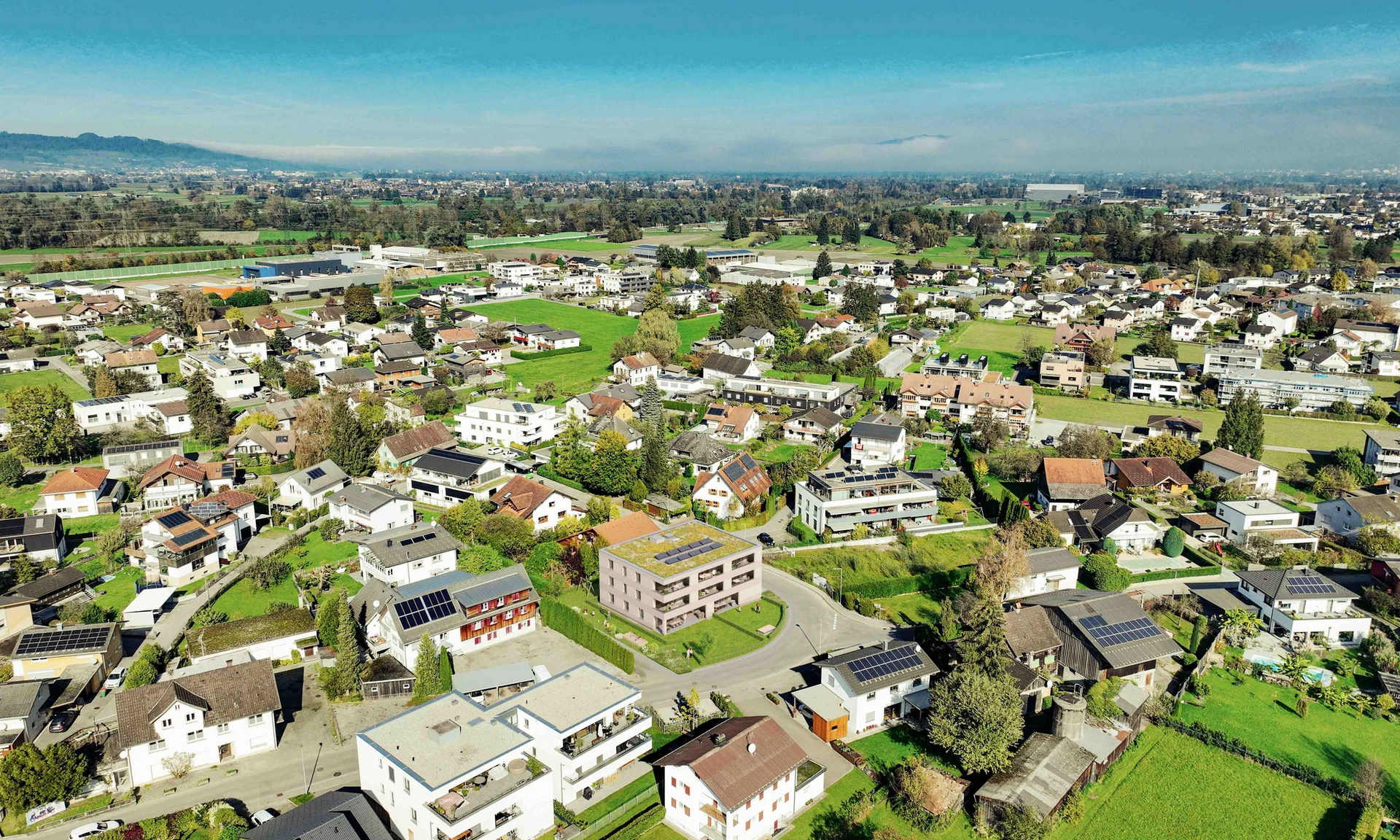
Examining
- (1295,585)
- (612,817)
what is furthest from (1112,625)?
(612,817)

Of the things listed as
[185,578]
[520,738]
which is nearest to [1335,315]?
[520,738]

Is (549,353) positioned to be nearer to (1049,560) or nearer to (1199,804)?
(1049,560)

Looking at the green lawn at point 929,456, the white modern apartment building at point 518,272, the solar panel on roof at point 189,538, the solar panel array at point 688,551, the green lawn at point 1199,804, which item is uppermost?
the white modern apartment building at point 518,272

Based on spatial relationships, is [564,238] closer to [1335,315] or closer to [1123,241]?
[1123,241]

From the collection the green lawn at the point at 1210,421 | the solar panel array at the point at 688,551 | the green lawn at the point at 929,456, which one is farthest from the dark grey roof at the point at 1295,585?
the green lawn at the point at 1210,421

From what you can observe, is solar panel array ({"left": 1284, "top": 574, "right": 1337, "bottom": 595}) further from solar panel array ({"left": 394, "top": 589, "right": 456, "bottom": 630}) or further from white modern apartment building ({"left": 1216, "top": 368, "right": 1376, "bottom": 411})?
solar panel array ({"left": 394, "top": 589, "right": 456, "bottom": 630})

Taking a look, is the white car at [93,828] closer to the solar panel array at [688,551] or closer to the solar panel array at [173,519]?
the solar panel array at [173,519]
